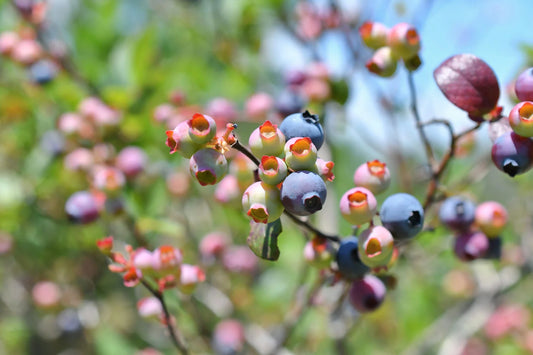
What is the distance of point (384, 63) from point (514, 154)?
292 millimetres

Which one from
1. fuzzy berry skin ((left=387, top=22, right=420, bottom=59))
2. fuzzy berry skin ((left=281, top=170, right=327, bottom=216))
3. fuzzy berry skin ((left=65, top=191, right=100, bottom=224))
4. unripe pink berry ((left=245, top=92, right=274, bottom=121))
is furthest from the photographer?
unripe pink berry ((left=245, top=92, right=274, bottom=121))

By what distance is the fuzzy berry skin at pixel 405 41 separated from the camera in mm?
804

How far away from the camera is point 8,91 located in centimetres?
179

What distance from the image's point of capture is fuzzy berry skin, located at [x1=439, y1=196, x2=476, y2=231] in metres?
0.88

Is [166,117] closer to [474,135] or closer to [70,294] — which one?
[474,135]

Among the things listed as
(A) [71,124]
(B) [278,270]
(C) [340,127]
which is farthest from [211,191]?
(A) [71,124]

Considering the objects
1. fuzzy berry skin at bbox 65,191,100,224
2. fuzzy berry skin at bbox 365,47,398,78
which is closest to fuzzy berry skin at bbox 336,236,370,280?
fuzzy berry skin at bbox 365,47,398,78

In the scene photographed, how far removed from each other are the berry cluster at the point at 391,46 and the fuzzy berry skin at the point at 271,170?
1.16 feet

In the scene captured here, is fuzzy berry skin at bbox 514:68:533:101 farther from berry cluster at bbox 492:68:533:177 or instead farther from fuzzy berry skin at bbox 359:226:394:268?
fuzzy berry skin at bbox 359:226:394:268

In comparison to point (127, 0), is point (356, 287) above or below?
above

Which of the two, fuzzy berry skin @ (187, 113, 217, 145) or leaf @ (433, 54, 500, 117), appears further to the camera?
leaf @ (433, 54, 500, 117)

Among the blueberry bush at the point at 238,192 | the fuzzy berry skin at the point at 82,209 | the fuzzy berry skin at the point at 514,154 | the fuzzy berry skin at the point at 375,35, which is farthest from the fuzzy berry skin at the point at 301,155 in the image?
the fuzzy berry skin at the point at 82,209

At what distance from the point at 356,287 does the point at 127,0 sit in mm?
2126

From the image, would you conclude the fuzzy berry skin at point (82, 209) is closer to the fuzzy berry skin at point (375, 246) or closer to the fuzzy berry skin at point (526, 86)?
the fuzzy berry skin at point (375, 246)
